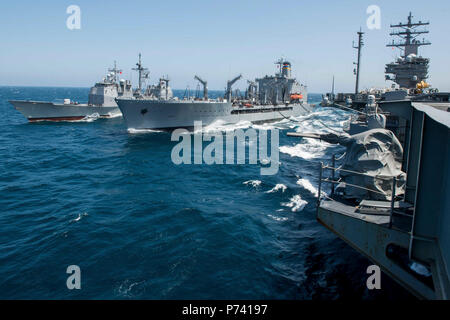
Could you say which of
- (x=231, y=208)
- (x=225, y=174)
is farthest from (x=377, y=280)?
(x=225, y=174)

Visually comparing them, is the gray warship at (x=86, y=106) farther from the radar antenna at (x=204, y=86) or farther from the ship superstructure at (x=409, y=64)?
the ship superstructure at (x=409, y=64)

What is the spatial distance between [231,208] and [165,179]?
7.54 meters

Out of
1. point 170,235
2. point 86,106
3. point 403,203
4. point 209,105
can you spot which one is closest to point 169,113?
point 209,105

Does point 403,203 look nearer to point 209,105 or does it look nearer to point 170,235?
point 170,235

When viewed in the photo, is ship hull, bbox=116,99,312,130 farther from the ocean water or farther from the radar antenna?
the ocean water

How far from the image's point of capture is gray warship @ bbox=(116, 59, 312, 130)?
141ft

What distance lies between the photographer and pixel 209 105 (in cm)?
4691

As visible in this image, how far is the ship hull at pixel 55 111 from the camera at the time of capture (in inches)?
1984

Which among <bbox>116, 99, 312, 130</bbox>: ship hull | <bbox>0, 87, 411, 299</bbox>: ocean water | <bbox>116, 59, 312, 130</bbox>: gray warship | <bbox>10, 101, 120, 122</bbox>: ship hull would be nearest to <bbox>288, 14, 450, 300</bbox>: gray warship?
<bbox>0, 87, 411, 299</bbox>: ocean water

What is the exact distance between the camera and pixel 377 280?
986 centimetres

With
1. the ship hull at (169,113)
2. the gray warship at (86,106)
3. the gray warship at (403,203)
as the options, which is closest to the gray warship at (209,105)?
the ship hull at (169,113)

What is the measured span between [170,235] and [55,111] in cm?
5087

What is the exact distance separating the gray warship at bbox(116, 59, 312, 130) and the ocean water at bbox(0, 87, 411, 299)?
13589 millimetres
